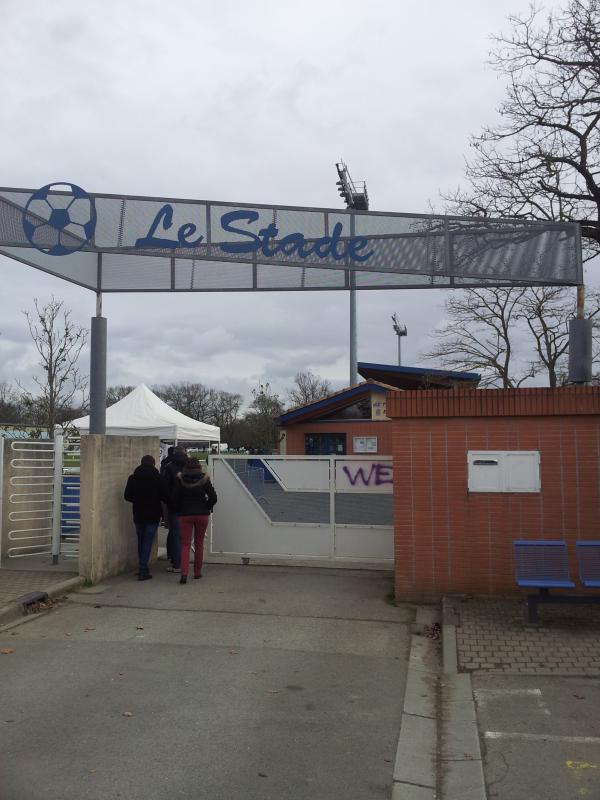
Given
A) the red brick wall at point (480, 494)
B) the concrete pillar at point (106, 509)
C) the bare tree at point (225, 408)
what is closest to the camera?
the red brick wall at point (480, 494)

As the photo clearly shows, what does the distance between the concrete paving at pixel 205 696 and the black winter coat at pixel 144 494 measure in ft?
3.75

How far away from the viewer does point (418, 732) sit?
488 centimetres

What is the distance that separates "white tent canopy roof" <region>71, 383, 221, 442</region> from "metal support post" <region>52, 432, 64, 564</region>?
35.2ft

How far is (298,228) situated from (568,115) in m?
6.49

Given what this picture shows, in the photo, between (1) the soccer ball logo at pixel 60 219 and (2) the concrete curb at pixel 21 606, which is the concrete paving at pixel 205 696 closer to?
(2) the concrete curb at pixel 21 606

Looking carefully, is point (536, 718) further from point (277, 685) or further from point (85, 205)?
point (85, 205)

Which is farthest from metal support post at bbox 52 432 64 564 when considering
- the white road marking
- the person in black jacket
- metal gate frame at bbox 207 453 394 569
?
the white road marking

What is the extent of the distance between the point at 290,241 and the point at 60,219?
2.99 meters

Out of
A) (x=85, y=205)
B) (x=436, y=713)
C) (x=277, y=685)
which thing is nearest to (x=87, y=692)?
(x=277, y=685)

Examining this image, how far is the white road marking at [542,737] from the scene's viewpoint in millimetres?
4559

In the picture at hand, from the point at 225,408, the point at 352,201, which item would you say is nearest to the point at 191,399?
the point at 225,408

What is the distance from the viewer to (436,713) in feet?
17.3

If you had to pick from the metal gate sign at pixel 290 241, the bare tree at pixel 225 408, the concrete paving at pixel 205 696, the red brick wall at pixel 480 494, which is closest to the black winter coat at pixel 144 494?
the concrete paving at pixel 205 696

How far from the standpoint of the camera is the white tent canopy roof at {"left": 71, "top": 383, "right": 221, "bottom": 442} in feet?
73.1
